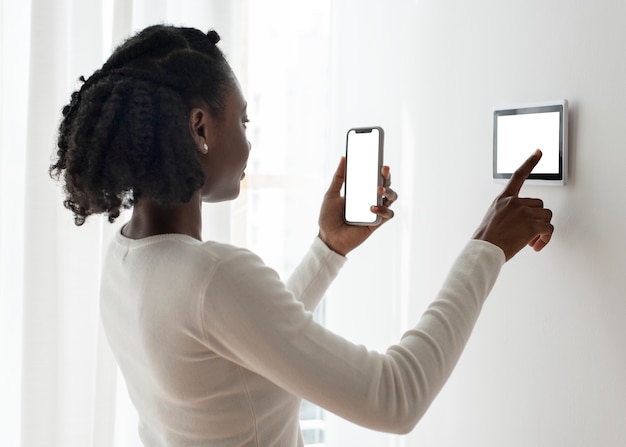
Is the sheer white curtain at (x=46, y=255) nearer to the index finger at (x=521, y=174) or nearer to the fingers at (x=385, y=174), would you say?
the fingers at (x=385, y=174)

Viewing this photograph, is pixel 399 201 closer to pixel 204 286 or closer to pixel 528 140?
pixel 528 140

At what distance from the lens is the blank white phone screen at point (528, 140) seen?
2.49 ft

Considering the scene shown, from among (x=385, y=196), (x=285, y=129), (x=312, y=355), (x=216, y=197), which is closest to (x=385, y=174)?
(x=385, y=196)

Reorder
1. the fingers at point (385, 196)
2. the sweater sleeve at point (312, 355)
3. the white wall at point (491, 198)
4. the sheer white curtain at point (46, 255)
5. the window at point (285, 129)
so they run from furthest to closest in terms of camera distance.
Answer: the window at point (285, 129), the sheer white curtain at point (46, 255), the fingers at point (385, 196), the white wall at point (491, 198), the sweater sleeve at point (312, 355)

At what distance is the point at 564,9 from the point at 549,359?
43 centimetres

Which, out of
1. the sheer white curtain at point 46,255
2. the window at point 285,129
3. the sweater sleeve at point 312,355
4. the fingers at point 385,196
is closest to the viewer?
the sweater sleeve at point 312,355

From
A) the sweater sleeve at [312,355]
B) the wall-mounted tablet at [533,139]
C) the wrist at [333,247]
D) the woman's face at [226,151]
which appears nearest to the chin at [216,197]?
the woman's face at [226,151]

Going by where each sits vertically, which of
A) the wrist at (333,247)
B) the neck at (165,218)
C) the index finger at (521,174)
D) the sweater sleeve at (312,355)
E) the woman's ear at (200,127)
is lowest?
the sweater sleeve at (312,355)

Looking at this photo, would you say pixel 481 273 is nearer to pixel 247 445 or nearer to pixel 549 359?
pixel 549 359

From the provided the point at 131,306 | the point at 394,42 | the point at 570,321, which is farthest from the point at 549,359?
the point at 394,42

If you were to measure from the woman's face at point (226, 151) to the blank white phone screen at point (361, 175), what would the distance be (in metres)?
0.26

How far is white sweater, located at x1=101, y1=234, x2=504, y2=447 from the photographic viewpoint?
60 cm

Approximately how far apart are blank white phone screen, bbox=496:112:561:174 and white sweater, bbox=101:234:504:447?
0.53 feet

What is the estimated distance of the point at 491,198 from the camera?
2.98 ft
